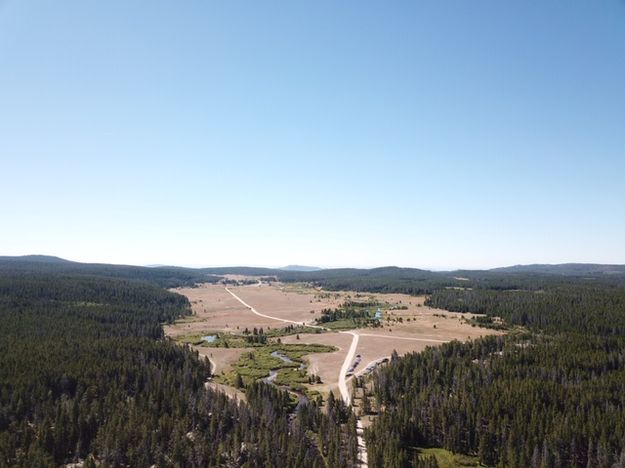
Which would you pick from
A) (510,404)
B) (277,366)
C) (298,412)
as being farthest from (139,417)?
(510,404)

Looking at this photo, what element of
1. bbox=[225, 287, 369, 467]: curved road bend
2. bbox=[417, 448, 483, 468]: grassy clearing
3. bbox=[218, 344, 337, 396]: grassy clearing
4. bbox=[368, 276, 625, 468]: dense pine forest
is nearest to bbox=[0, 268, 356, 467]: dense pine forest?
bbox=[225, 287, 369, 467]: curved road bend

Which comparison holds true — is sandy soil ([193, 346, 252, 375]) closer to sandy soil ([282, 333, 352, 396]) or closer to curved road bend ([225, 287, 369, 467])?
sandy soil ([282, 333, 352, 396])

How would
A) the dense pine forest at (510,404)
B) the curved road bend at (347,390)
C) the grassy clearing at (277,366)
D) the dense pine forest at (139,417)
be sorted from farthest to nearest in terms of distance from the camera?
the grassy clearing at (277,366) < the curved road bend at (347,390) < the dense pine forest at (510,404) < the dense pine forest at (139,417)

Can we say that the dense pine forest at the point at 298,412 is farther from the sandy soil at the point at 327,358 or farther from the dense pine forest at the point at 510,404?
the sandy soil at the point at 327,358

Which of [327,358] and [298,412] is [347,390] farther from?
[327,358]

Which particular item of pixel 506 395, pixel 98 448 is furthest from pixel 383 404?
pixel 98 448

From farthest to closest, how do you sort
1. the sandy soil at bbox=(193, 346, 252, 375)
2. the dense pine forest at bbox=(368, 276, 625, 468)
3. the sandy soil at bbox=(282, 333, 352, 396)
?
the sandy soil at bbox=(193, 346, 252, 375) < the sandy soil at bbox=(282, 333, 352, 396) < the dense pine forest at bbox=(368, 276, 625, 468)

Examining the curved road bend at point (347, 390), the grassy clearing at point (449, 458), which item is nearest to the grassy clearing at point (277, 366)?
the curved road bend at point (347, 390)
